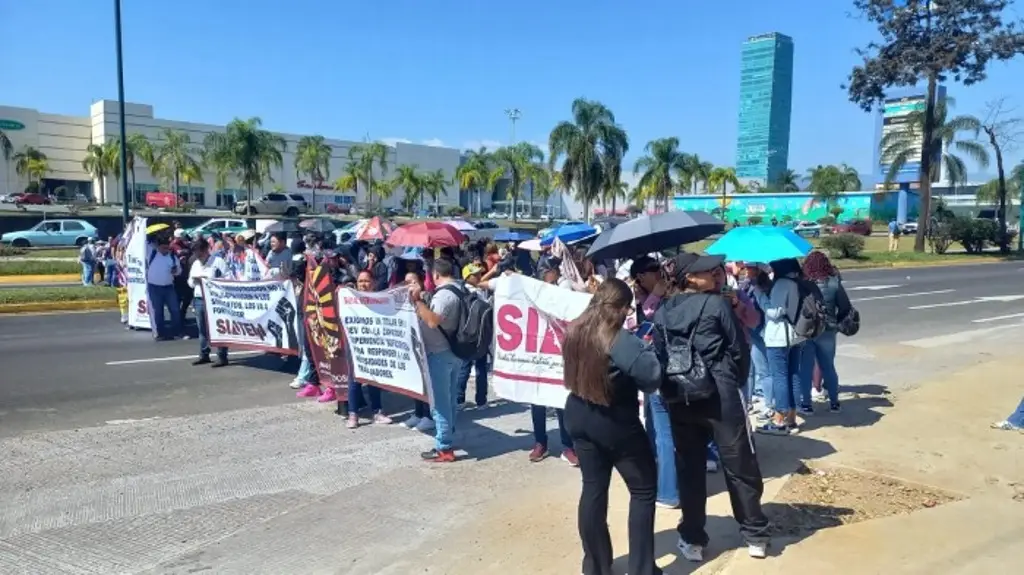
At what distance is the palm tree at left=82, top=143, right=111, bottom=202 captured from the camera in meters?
73.8

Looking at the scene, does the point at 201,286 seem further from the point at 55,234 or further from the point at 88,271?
the point at 55,234

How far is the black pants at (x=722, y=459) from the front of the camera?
430 cm

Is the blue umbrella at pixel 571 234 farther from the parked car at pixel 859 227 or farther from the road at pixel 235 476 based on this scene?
the parked car at pixel 859 227

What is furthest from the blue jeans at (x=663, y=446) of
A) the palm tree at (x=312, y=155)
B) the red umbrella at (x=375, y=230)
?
the palm tree at (x=312, y=155)

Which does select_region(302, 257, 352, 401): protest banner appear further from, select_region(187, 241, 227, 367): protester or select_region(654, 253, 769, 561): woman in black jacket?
select_region(654, 253, 769, 561): woman in black jacket

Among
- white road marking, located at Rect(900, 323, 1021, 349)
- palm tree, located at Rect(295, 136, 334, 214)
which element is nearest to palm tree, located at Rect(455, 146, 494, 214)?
palm tree, located at Rect(295, 136, 334, 214)

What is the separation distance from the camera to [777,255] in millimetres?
6125

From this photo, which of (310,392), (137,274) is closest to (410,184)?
(137,274)

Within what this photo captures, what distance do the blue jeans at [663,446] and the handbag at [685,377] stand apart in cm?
80

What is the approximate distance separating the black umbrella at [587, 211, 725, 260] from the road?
1.84 m

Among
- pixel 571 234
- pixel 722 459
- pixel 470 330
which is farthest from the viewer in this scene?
pixel 571 234

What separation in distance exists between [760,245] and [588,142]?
46907 millimetres

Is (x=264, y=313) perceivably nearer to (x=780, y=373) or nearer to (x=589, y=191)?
(x=780, y=373)

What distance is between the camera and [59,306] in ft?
54.8
